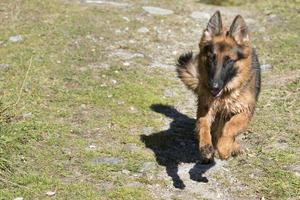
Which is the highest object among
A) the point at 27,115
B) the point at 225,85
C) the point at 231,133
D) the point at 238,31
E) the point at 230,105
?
the point at 238,31

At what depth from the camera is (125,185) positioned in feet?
22.5

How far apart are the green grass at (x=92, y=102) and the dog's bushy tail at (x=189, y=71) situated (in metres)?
0.91

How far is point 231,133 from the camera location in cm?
729

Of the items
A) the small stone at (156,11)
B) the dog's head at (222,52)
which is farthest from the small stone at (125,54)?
the dog's head at (222,52)

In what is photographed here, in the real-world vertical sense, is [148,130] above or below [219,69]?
below

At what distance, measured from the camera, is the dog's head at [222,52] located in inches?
276

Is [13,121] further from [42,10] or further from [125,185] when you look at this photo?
[42,10]

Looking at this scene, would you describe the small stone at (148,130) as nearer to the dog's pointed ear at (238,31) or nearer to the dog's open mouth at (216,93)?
the dog's open mouth at (216,93)

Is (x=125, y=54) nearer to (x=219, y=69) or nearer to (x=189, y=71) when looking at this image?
(x=189, y=71)

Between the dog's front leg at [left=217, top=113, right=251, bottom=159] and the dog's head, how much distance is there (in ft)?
1.25

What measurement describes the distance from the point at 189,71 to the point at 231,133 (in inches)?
47.7

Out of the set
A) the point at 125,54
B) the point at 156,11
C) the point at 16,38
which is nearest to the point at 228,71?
the point at 125,54

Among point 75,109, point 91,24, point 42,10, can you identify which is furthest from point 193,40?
point 75,109

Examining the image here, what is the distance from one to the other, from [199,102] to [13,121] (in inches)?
95.1
